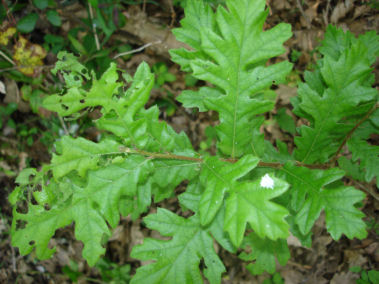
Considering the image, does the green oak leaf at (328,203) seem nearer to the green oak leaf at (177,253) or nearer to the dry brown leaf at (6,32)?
the green oak leaf at (177,253)

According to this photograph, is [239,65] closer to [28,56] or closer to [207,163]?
[207,163]

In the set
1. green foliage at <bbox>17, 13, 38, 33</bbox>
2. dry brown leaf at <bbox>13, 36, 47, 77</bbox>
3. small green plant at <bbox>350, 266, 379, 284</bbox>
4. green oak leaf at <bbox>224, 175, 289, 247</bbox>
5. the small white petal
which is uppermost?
→ green foliage at <bbox>17, 13, 38, 33</bbox>

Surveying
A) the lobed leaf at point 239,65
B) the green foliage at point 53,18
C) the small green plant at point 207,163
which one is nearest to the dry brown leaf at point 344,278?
the small green plant at point 207,163

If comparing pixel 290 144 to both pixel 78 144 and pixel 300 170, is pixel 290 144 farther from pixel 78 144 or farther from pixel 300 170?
pixel 78 144

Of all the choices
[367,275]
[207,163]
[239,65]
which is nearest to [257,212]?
[207,163]

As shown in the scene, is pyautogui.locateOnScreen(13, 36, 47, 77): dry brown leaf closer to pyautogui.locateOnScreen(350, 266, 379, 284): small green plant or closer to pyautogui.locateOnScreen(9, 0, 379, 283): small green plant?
pyautogui.locateOnScreen(9, 0, 379, 283): small green plant

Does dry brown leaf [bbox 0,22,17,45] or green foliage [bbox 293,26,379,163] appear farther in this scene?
dry brown leaf [bbox 0,22,17,45]

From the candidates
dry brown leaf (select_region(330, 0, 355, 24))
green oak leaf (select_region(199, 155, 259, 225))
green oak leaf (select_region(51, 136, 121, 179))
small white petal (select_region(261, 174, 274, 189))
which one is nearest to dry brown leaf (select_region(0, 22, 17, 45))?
green oak leaf (select_region(51, 136, 121, 179))

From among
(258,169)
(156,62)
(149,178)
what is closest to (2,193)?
(156,62)
